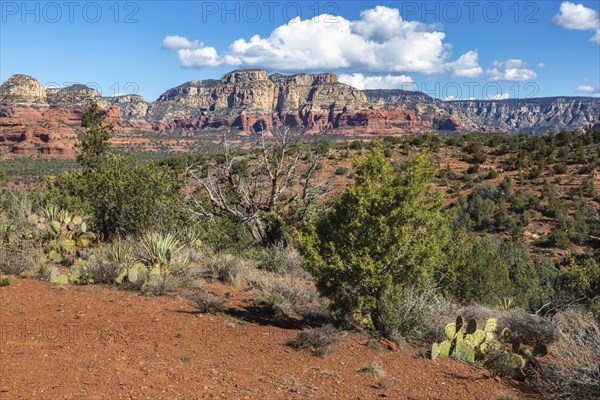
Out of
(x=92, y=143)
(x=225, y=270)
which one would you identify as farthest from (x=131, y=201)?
(x=92, y=143)

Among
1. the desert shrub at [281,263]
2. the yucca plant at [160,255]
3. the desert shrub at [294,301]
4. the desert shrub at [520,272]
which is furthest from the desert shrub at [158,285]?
the desert shrub at [520,272]

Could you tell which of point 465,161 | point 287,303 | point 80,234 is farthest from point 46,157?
point 287,303

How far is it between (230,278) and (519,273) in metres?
15.3

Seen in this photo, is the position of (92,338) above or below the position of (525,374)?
above

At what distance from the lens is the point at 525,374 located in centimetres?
739

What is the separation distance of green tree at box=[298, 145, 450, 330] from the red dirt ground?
2.91 ft

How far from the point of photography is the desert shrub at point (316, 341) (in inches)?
289

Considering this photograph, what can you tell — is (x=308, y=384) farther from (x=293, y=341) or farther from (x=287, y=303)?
(x=287, y=303)

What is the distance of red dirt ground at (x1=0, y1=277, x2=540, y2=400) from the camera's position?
5418 millimetres

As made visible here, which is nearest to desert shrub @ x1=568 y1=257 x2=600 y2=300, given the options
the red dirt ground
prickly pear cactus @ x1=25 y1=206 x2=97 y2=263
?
the red dirt ground

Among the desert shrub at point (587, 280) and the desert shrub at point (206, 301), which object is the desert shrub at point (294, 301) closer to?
the desert shrub at point (206, 301)

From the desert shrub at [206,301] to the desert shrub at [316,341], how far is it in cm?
209

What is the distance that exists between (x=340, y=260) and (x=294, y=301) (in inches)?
118

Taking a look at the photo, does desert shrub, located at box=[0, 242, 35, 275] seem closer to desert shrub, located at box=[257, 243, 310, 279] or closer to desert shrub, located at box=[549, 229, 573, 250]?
desert shrub, located at box=[257, 243, 310, 279]
